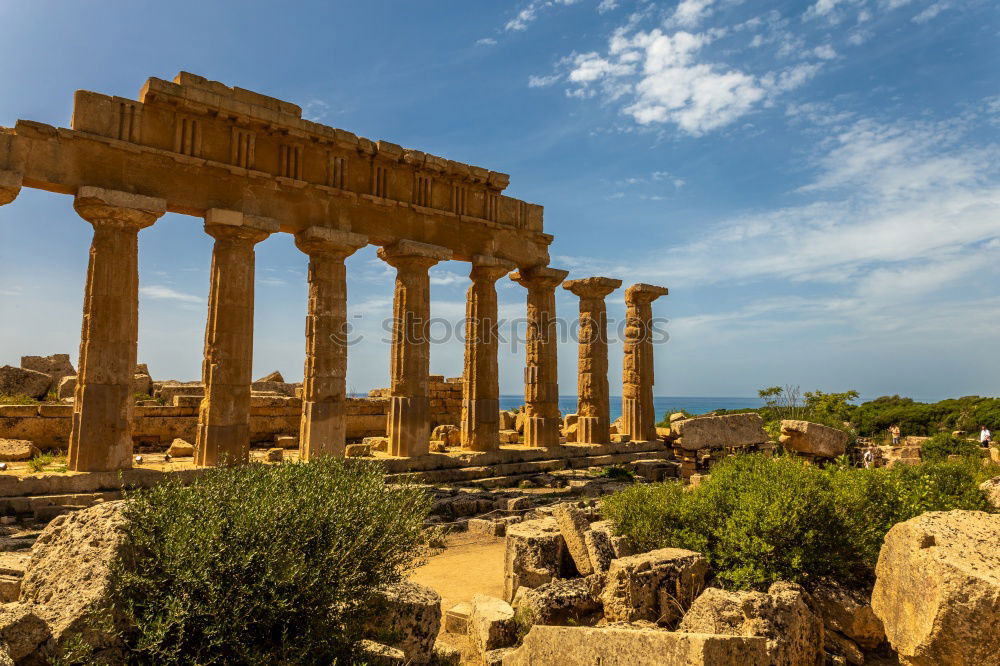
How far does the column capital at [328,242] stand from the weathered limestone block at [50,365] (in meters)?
12.8

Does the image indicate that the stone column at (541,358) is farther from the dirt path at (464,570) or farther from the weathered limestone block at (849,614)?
the weathered limestone block at (849,614)

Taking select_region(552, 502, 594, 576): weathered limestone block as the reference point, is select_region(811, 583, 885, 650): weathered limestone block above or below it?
below

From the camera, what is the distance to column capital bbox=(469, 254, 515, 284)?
54.3ft

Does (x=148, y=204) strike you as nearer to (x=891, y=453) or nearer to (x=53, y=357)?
(x=53, y=357)

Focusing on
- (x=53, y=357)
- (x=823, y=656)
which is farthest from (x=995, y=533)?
(x=53, y=357)

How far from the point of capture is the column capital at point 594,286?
1920cm

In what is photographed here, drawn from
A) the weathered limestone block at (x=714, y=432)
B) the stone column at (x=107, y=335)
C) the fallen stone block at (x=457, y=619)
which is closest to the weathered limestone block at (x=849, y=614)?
the fallen stone block at (x=457, y=619)

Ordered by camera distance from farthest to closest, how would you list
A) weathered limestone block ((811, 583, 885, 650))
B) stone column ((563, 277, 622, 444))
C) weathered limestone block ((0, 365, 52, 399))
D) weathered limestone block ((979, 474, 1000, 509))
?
stone column ((563, 277, 622, 444)) → weathered limestone block ((0, 365, 52, 399)) → weathered limestone block ((979, 474, 1000, 509)) → weathered limestone block ((811, 583, 885, 650))

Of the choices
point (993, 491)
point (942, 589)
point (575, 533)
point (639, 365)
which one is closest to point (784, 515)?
point (942, 589)

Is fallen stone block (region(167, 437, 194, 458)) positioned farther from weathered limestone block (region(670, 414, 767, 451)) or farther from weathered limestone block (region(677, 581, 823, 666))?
weathered limestone block (region(677, 581, 823, 666))

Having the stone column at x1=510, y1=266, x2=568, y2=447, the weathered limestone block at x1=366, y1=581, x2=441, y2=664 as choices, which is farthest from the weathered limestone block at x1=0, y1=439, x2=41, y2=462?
the weathered limestone block at x1=366, y1=581, x2=441, y2=664

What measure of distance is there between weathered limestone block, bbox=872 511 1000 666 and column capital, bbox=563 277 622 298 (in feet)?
46.7

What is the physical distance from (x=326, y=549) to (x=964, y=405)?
39036 millimetres

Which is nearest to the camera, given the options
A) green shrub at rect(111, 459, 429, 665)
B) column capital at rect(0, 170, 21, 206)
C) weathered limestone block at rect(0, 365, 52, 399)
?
green shrub at rect(111, 459, 429, 665)
